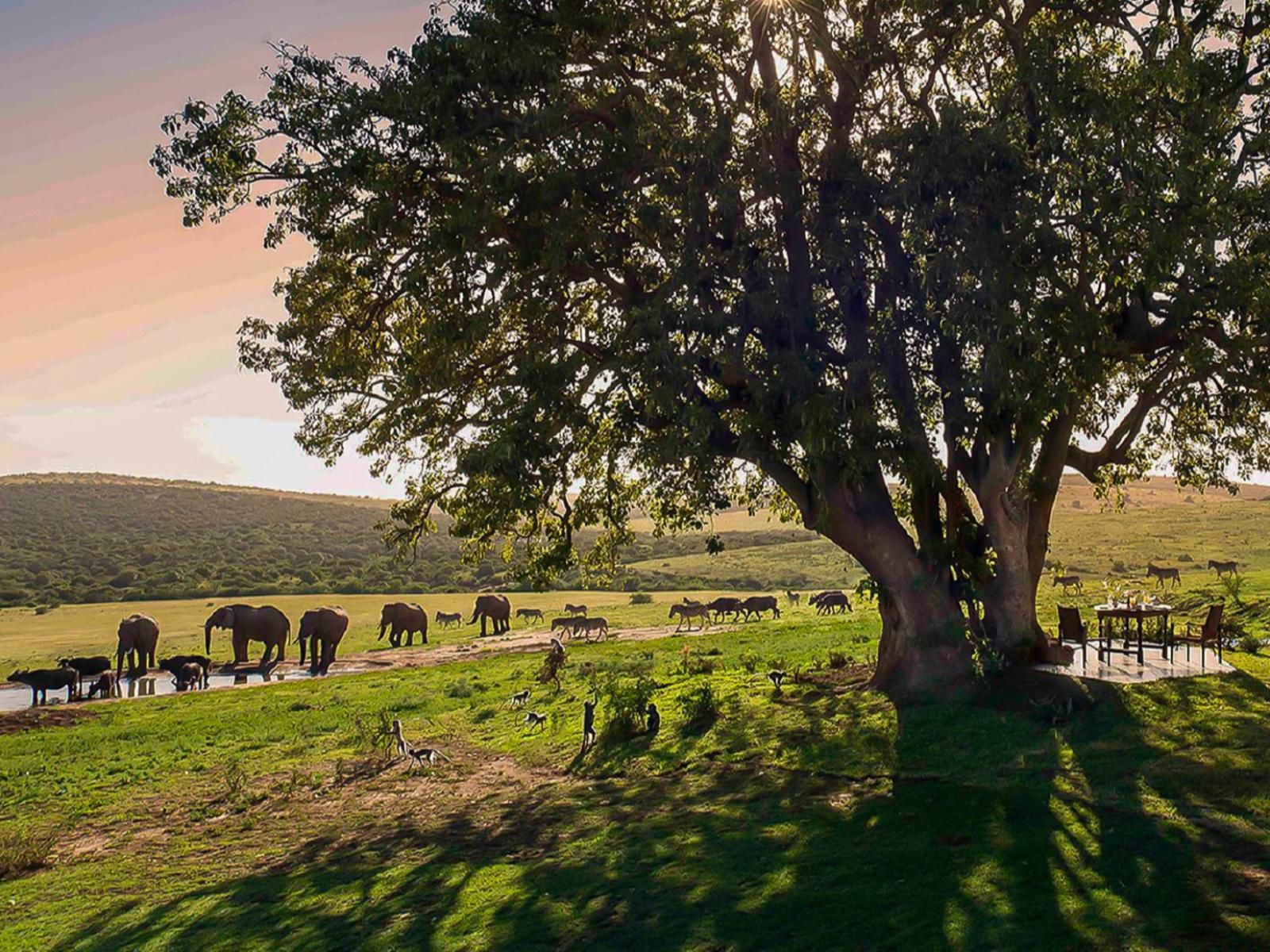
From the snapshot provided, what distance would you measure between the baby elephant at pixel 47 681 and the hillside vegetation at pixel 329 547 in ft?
56.2

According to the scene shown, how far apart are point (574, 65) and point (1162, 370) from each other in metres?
13.9

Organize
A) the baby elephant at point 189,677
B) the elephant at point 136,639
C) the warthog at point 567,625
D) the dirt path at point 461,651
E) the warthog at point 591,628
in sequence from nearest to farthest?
the baby elephant at point 189,677 < the elephant at point 136,639 < the dirt path at point 461,651 < the warthog at point 591,628 < the warthog at point 567,625

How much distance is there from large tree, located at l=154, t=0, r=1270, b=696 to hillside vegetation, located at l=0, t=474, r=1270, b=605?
97.9 feet

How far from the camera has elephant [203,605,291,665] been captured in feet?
137

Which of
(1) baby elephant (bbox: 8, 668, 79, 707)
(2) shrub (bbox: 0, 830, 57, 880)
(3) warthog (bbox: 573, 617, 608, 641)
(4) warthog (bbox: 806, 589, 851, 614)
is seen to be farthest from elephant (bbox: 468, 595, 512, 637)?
(2) shrub (bbox: 0, 830, 57, 880)

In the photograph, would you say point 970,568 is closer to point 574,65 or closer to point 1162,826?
point 1162,826

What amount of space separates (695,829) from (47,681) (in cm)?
2589

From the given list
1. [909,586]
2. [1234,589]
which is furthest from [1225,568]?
[909,586]

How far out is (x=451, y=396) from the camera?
908 inches

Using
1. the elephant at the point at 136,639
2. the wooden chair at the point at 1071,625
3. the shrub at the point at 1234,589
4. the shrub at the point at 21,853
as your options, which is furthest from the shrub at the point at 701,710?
the elephant at the point at 136,639

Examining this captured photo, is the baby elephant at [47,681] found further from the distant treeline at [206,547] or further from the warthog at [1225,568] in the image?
the warthog at [1225,568]

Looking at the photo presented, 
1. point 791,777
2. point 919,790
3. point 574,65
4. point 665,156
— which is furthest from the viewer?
point 574,65

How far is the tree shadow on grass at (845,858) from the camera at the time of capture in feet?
33.8

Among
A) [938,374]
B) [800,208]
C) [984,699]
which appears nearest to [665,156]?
[800,208]
